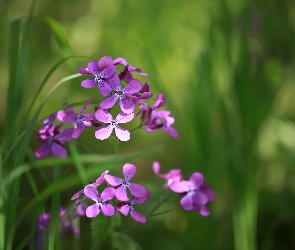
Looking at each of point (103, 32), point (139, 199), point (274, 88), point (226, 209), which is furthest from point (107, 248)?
point (103, 32)

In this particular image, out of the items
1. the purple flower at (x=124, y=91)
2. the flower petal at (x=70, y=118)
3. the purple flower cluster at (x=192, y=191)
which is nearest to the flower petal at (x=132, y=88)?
the purple flower at (x=124, y=91)

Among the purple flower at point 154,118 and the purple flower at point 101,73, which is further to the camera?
the purple flower at point 154,118

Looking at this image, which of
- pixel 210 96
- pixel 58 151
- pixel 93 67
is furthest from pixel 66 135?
pixel 210 96

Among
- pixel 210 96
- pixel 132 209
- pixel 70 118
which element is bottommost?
pixel 210 96

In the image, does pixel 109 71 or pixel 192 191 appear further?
pixel 192 191

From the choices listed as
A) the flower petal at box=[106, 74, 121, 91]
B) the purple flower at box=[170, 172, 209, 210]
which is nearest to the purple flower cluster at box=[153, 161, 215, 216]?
the purple flower at box=[170, 172, 209, 210]

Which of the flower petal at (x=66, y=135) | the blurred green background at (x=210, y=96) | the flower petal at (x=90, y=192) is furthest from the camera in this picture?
the blurred green background at (x=210, y=96)

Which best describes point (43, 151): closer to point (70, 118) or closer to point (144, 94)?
point (70, 118)

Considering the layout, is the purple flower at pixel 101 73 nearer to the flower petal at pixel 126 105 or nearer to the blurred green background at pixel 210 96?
the flower petal at pixel 126 105

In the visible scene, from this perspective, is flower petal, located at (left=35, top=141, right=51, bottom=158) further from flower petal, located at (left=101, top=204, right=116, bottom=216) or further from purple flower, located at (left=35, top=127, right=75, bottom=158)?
flower petal, located at (left=101, top=204, right=116, bottom=216)
